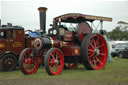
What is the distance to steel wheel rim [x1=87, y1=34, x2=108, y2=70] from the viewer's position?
323 inches

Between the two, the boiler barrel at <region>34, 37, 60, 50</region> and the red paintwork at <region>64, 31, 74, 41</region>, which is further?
the red paintwork at <region>64, 31, 74, 41</region>

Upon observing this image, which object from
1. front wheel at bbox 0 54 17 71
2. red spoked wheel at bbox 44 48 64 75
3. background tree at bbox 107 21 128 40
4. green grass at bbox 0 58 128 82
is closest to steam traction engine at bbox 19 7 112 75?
red spoked wheel at bbox 44 48 64 75

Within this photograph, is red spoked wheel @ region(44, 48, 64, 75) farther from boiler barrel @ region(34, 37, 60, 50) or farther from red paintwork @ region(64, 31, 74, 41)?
red paintwork @ region(64, 31, 74, 41)

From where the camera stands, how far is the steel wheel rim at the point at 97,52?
8211mm

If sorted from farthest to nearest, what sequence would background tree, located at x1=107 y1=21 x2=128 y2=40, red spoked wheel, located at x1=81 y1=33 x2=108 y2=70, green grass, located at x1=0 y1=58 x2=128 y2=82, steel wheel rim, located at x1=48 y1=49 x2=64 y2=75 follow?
background tree, located at x1=107 y1=21 x2=128 y2=40, red spoked wheel, located at x1=81 y1=33 x2=108 y2=70, steel wheel rim, located at x1=48 y1=49 x2=64 y2=75, green grass, located at x1=0 y1=58 x2=128 y2=82

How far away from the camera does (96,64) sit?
8578mm

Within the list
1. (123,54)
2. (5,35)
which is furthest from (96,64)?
(123,54)

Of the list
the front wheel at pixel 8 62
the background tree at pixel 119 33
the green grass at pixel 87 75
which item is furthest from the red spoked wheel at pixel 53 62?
the background tree at pixel 119 33

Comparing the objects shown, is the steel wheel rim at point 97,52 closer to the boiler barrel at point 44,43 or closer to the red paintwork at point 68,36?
the red paintwork at point 68,36

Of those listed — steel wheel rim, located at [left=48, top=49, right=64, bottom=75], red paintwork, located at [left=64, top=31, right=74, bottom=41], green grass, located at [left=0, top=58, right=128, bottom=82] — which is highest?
red paintwork, located at [left=64, top=31, right=74, bottom=41]

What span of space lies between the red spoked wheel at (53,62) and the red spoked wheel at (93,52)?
40.3 inches

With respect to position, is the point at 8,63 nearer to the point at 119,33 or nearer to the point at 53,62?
the point at 53,62

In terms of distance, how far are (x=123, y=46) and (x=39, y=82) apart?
12777 mm

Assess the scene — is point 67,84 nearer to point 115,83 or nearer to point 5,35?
point 115,83
